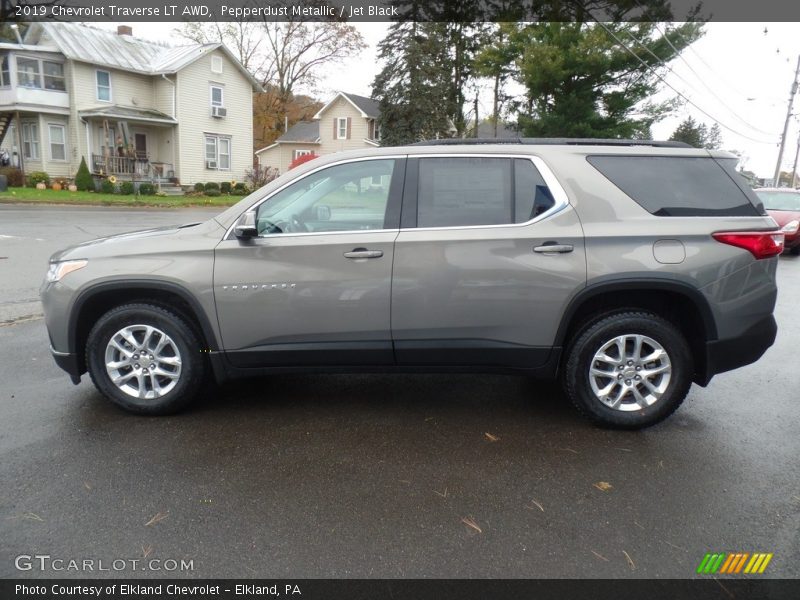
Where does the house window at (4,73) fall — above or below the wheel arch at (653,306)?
above

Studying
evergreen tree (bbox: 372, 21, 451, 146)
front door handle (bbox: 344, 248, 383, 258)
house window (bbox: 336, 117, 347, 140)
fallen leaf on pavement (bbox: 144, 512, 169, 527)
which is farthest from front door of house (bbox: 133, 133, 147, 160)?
fallen leaf on pavement (bbox: 144, 512, 169, 527)

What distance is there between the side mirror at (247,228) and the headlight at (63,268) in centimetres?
109

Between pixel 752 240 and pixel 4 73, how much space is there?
3610cm

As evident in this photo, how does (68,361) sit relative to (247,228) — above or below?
below

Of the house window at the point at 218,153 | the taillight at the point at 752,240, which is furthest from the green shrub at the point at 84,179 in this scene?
the taillight at the point at 752,240

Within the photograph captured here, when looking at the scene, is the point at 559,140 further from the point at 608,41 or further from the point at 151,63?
the point at 151,63

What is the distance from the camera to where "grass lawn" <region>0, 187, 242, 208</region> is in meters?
24.0

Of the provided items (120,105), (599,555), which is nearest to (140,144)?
(120,105)

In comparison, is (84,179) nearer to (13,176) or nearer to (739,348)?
(13,176)

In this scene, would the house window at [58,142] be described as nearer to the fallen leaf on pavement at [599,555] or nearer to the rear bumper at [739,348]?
the rear bumper at [739,348]

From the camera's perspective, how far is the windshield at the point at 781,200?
47.9 ft

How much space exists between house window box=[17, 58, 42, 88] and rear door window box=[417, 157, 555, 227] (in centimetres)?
3350

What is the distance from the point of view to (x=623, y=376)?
13.3ft

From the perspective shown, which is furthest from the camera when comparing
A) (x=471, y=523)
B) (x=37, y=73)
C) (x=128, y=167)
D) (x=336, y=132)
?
(x=336, y=132)
